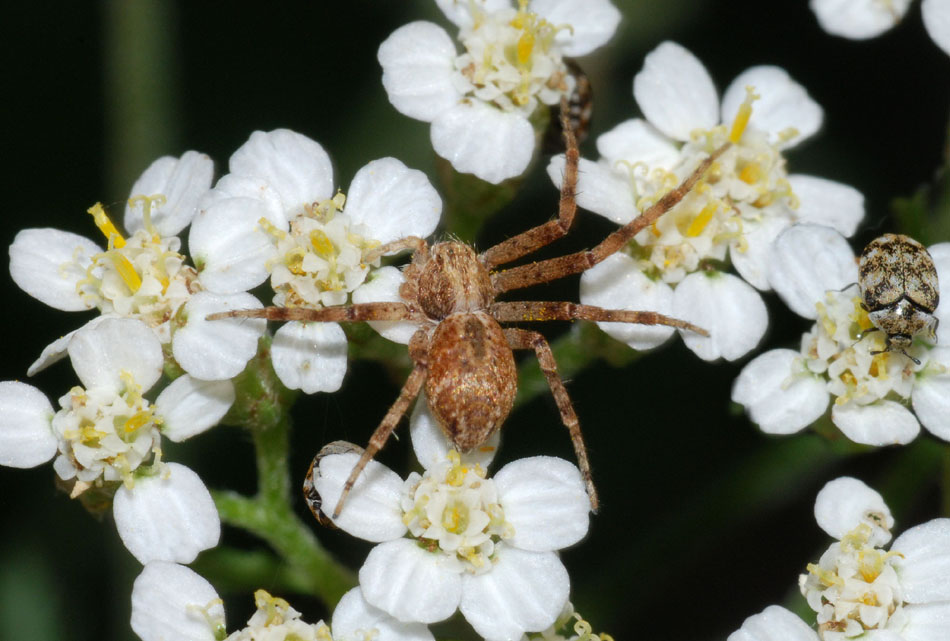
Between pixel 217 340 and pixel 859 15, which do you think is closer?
pixel 217 340

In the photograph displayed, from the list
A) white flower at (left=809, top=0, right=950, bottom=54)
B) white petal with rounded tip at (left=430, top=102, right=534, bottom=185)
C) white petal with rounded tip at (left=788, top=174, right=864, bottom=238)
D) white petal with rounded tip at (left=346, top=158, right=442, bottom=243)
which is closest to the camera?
white petal with rounded tip at (left=346, top=158, right=442, bottom=243)

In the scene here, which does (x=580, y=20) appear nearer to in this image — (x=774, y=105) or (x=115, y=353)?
(x=774, y=105)

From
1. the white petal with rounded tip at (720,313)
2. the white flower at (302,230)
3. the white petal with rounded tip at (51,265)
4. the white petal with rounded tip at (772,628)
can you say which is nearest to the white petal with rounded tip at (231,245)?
the white flower at (302,230)

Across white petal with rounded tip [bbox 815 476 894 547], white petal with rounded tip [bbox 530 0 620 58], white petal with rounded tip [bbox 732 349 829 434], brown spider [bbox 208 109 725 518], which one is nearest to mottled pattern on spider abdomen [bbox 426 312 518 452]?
brown spider [bbox 208 109 725 518]

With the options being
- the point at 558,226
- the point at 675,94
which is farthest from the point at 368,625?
the point at 675,94

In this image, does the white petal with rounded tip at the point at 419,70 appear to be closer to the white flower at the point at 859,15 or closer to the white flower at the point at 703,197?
the white flower at the point at 703,197

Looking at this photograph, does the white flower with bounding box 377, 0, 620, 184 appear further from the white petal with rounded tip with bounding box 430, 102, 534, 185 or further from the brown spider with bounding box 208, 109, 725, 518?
the brown spider with bounding box 208, 109, 725, 518
